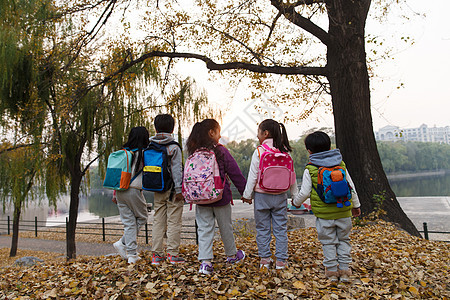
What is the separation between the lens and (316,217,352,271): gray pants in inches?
114

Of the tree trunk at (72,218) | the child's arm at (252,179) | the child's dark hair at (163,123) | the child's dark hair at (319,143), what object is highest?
the child's dark hair at (163,123)

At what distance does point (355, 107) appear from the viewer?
6.11 metres

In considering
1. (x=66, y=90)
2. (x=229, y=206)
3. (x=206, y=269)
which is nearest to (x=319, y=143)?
(x=229, y=206)

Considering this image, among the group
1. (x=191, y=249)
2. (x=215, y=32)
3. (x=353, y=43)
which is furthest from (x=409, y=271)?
(x=215, y=32)

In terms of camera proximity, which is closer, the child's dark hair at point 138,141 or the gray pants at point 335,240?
the gray pants at point 335,240

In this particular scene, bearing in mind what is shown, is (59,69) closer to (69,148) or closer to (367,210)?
(69,148)

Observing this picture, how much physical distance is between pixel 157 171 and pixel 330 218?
1.72 metres

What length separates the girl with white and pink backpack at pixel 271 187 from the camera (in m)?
3.04

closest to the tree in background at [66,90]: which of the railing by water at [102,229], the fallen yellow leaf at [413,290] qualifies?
the railing by water at [102,229]

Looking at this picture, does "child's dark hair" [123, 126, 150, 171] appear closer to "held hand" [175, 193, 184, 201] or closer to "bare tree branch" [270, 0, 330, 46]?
"held hand" [175, 193, 184, 201]

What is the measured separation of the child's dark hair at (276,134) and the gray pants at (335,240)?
769 millimetres

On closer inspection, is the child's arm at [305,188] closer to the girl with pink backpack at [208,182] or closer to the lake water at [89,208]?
the girl with pink backpack at [208,182]

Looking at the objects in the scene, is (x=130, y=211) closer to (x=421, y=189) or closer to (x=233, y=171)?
(x=233, y=171)

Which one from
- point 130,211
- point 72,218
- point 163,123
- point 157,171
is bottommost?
point 72,218
